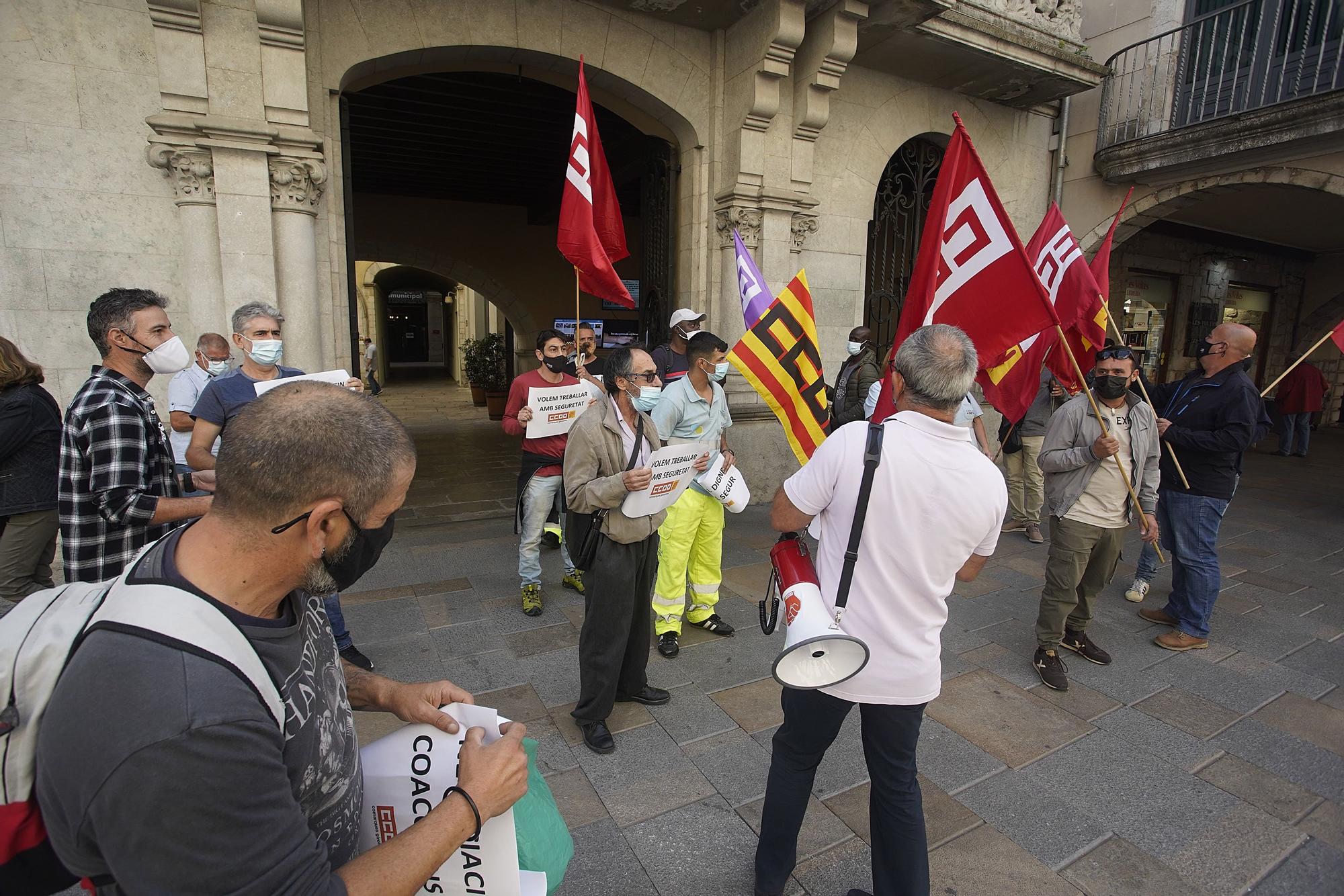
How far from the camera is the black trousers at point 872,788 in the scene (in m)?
2.07

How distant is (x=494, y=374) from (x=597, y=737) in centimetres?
1299

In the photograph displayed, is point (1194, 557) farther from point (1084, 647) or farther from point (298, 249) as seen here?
point (298, 249)

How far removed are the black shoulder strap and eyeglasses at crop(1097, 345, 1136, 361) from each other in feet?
8.93

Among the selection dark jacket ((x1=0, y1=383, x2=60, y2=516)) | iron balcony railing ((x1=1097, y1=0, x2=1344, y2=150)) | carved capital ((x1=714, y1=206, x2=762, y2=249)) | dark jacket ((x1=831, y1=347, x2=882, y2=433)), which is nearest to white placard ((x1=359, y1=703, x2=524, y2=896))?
dark jacket ((x1=0, y1=383, x2=60, y2=516))

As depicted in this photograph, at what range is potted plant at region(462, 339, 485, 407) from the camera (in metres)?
16.0

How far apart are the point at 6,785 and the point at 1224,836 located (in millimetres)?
3646

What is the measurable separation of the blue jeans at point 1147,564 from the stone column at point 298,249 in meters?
6.60

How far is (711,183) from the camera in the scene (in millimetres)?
7320

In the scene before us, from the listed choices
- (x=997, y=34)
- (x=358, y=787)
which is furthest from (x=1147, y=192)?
(x=358, y=787)

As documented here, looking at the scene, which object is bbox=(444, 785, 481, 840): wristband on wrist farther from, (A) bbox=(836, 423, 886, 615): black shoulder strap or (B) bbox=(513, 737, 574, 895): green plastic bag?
(A) bbox=(836, 423, 886, 615): black shoulder strap

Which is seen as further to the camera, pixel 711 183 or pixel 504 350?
pixel 504 350

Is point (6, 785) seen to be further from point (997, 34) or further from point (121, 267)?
point (997, 34)

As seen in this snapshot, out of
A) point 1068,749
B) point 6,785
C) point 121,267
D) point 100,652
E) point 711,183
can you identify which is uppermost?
point 711,183

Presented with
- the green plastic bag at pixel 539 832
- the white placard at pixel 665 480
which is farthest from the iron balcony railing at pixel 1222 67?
the green plastic bag at pixel 539 832
